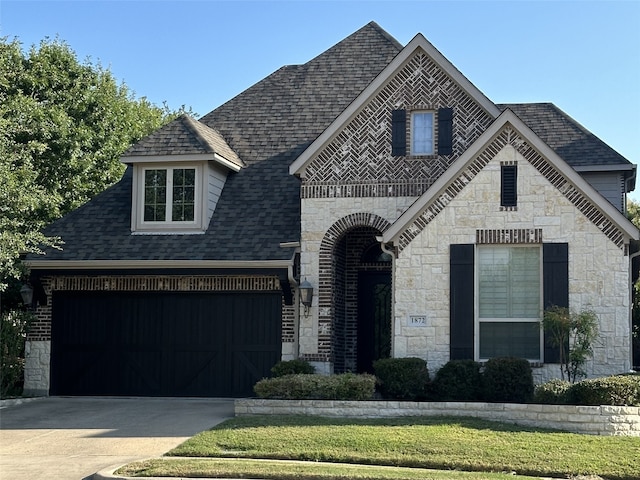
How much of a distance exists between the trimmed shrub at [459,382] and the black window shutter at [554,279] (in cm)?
144

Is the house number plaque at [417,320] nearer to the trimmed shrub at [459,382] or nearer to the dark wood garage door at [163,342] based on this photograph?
the trimmed shrub at [459,382]

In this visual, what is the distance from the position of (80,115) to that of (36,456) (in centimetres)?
1852

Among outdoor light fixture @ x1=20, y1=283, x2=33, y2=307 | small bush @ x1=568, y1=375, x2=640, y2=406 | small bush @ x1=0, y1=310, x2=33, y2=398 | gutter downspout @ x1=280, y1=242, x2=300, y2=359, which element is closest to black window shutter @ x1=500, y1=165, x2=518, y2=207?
small bush @ x1=568, y1=375, x2=640, y2=406

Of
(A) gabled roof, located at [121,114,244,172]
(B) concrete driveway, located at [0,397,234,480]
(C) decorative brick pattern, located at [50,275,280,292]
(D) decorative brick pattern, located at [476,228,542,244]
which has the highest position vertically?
(A) gabled roof, located at [121,114,244,172]

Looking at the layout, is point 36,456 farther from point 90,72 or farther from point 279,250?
point 90,72

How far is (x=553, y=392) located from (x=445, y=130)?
689 centimetres

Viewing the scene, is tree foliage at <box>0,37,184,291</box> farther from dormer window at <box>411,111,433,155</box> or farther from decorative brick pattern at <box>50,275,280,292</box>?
dormer window at <box>411,111,433,155</box>

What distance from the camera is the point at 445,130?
2117 centimetres

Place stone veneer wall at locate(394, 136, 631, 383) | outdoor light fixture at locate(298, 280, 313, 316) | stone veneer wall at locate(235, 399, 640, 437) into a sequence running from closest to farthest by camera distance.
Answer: stone veneer wall at locate(235, 399, 640, 437) < stone veneer wall at locate(394, 136, 631, 383) < outdoor light fixture at locate(298, 280, 313, 316)

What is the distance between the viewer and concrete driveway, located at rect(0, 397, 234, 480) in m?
14.0

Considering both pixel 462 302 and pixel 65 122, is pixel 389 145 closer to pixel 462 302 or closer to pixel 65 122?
pixel 462 302

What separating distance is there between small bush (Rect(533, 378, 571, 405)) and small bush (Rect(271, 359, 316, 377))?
5.05 m

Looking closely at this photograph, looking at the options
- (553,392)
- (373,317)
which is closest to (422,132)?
(373,317)

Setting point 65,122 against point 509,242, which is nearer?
point 509,242
